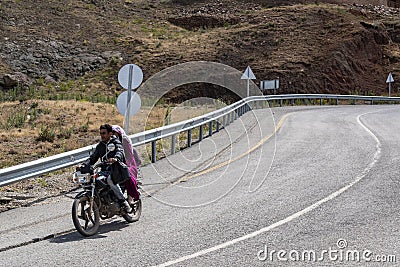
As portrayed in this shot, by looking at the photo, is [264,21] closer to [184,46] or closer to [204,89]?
[184,46]

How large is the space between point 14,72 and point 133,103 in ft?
117

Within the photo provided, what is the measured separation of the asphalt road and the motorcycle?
7.4 inches

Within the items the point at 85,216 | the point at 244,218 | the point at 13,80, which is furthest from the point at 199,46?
the point at 85,216

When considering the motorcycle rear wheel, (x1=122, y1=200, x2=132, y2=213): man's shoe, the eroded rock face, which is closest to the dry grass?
the motorcycle rear wheel

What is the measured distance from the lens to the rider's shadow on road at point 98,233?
7.88 m

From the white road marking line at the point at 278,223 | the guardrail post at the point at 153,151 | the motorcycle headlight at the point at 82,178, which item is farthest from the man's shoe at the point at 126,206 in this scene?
the guardrail post at the point at 153,151

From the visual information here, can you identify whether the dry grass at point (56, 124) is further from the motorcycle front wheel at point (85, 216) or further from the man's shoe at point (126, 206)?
the motorcycle front wheel at point (85, 216)

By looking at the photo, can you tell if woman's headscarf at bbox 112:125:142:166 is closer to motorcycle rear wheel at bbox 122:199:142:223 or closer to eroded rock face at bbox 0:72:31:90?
motorcycle rear wheel at bbox 122:199:142:223

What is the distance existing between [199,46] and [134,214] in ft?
149

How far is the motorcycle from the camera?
314 inches

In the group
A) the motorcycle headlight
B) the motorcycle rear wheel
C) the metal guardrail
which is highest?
the motorcycle headlight

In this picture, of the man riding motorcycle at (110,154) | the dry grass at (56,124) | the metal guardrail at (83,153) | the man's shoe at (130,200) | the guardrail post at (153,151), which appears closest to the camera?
the man riding motorcycle at (110,154)

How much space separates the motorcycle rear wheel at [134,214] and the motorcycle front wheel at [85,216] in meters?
0.53

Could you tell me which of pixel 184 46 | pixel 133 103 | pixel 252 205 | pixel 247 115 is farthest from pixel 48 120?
pixel 184 46
